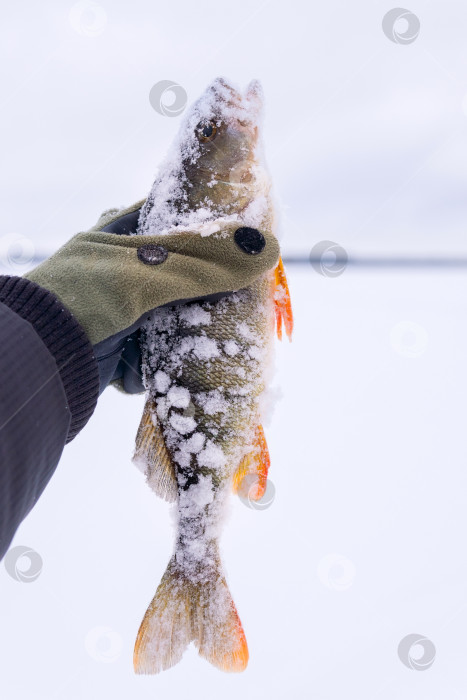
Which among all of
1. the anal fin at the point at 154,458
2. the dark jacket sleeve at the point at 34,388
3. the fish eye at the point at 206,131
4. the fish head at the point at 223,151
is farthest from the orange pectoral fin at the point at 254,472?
the fish eye at the point at 206,131

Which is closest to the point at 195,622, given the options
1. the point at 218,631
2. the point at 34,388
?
the point at 218,631

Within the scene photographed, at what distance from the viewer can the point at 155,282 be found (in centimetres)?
104

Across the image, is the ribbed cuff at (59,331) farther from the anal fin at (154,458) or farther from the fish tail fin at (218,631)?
the fish tail fin at (218,631)

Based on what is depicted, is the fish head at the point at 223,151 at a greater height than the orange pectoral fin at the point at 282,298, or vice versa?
the fish head at the point at 223,151

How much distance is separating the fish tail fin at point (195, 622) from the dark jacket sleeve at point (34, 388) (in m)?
0.50

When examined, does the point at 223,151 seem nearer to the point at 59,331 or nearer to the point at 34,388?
the point at 59,331

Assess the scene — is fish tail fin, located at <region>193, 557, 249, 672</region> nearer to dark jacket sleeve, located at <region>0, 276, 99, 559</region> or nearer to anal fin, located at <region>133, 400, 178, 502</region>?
anal fin, located at <region>133, 400, 178, 502</region>

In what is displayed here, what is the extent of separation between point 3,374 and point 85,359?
0.17m

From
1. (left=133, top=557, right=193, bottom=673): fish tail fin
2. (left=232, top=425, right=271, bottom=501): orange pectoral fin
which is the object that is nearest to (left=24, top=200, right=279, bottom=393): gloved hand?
(left=232, top=425, right=271, bottom=501): orange pectoral fin

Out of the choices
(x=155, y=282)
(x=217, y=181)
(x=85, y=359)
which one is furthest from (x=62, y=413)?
(x=217, y=181)

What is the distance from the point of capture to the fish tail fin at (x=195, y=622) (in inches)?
47.1

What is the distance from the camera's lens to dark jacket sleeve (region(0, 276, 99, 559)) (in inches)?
30.9

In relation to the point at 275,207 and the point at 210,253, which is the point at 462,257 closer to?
the point at 275,207

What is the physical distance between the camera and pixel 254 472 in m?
1.31
